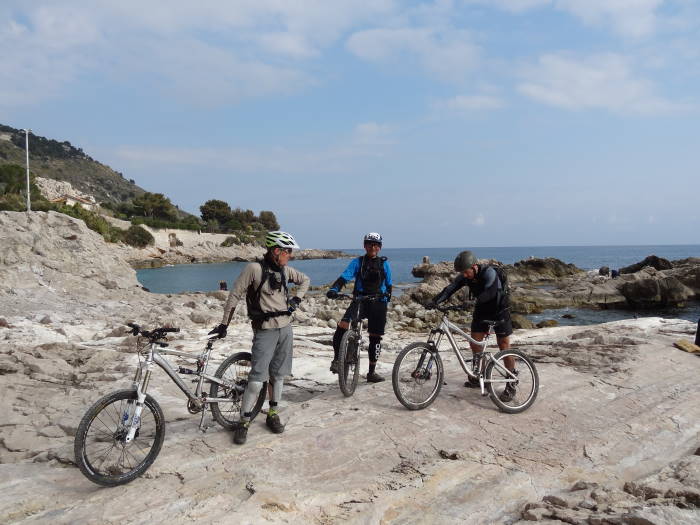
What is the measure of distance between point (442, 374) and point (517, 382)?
1.00 m

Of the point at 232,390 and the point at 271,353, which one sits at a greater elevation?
the point at 271,353

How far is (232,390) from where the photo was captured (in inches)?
213

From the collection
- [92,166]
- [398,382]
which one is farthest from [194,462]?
[92,166]

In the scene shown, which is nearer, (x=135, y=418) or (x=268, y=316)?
(x=135, y=418)

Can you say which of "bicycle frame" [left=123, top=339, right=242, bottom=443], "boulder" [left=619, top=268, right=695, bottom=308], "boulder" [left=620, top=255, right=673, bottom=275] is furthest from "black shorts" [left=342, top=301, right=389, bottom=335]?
"boulder" [left=620, top=255, right=673, bottom=275]

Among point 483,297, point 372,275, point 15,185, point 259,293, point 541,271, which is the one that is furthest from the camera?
point 15,185

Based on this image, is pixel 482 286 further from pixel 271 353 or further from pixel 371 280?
pixel 271 353

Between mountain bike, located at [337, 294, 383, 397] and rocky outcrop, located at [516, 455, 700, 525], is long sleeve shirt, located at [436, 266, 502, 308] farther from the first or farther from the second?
rocky outcrop, located at [516, 455, 700, 525]

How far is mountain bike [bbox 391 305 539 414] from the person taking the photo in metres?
6.10

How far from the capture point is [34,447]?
16.7 feet

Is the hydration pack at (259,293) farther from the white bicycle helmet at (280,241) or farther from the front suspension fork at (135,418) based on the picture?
the front suspension fork at (135,418)

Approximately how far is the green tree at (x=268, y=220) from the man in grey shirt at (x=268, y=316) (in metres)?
122

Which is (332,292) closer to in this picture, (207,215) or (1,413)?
(1,413)

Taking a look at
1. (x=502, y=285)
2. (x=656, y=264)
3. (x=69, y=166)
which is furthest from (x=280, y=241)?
(x=69, y=166)
